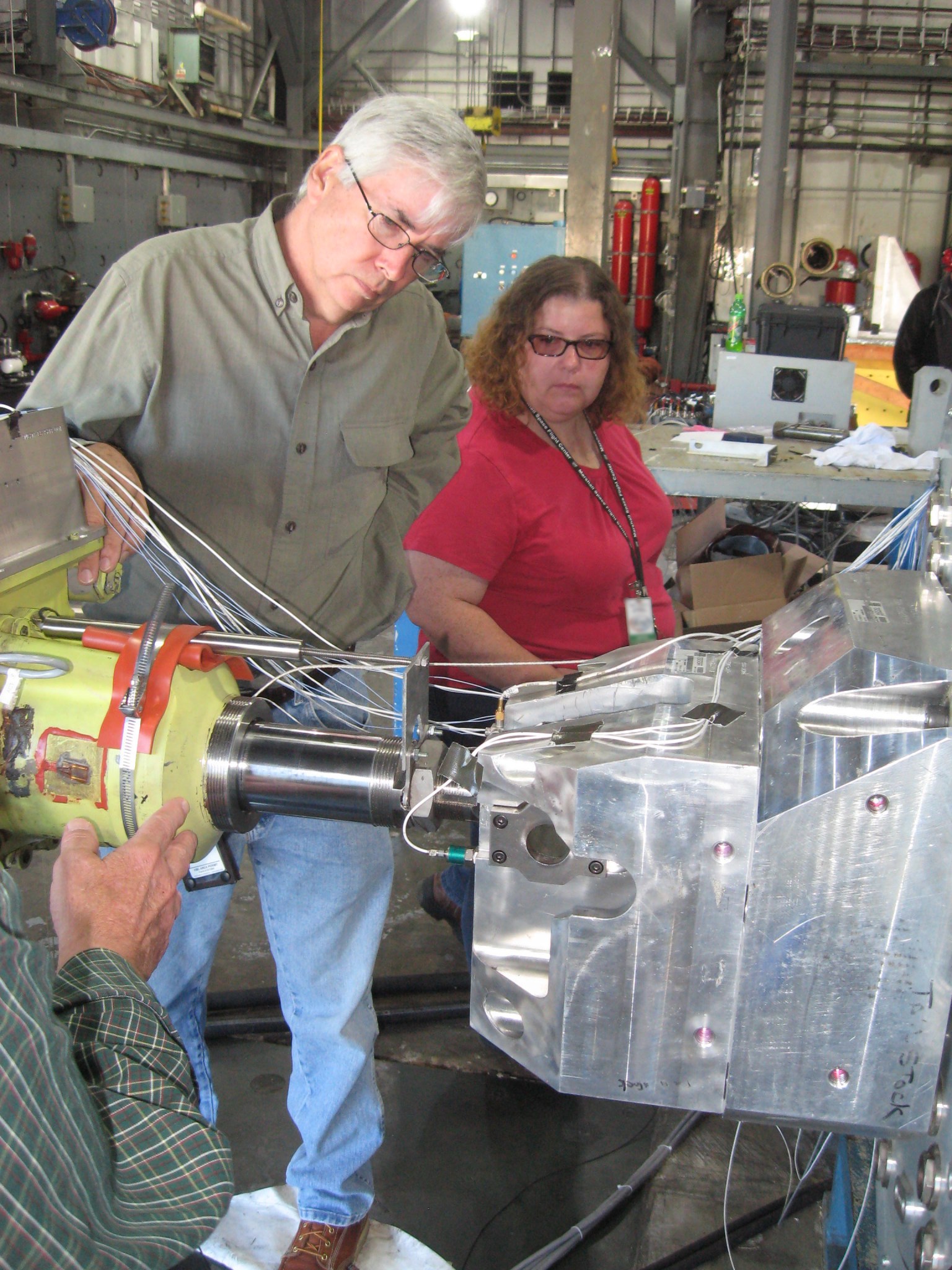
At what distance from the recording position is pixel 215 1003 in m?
1.95

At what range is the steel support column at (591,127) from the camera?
3.37m

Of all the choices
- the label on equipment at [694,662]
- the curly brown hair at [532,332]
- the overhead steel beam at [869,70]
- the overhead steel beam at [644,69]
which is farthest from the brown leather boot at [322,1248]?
the overhead steel beam at [644,69]

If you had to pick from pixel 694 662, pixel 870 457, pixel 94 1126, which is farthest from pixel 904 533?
pixel 870 457

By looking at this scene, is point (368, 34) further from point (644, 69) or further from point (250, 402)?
point (250, 402)

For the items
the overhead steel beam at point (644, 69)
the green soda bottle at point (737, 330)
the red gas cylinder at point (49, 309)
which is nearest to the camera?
the green soda bottle at point (737, 330)

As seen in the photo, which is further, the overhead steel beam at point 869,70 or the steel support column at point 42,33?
the overhead steel beam at point 869,70

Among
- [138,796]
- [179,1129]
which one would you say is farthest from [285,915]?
[179,1129]

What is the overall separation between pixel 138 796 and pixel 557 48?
30.4ft

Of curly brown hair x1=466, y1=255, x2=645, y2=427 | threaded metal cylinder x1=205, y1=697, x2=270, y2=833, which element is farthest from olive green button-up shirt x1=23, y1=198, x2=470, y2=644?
threaded metal cylinder x1=205, y1=697, x2=270, y2=833

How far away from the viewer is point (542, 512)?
1.66 meters

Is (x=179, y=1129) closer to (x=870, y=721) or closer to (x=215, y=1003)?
(x=870, y=721)

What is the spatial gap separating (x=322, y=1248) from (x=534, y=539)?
104 cm

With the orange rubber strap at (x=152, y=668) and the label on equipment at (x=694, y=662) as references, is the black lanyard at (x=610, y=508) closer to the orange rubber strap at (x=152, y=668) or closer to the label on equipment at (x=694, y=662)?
the label on equipment at (x=694, y=662)

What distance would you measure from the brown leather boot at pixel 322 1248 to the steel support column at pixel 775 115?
503cm
